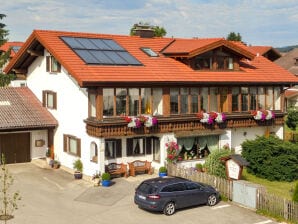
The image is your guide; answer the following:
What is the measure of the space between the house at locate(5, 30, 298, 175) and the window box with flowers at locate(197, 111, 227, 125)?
69 millimetres

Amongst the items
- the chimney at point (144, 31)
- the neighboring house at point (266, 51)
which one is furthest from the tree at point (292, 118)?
the neighboring house at point (266, 51)

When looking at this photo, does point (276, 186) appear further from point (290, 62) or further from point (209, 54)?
point (290, 62)

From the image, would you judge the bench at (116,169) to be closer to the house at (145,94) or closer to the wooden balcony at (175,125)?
the house at (145,94)

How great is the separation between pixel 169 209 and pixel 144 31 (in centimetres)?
1981

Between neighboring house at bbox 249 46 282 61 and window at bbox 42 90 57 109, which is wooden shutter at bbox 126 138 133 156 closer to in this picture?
window at bbox 42 90 57 109

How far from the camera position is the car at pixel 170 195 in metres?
21.6

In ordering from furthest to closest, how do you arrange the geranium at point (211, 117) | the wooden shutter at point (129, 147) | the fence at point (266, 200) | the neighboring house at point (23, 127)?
the neighboring house at point (23, 127) < the geranium at point (211, 117) < the wooden shutter at point (129, 147) < the fence at point (266, 200)

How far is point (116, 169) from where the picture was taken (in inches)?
1153

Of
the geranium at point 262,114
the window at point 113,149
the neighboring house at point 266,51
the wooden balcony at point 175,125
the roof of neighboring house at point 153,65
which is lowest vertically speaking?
the window at point 113,149

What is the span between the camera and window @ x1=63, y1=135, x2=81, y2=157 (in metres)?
30.5

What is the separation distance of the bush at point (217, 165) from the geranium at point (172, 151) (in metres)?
2.65

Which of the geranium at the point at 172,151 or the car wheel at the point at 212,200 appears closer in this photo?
the car wheel at the point at 212,200

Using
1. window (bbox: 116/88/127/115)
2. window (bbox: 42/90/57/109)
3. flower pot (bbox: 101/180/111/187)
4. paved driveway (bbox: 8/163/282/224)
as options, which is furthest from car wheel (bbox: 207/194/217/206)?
window (bbox: 42/90/57/109)

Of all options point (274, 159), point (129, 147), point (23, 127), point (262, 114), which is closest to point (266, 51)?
point (262, 114)
